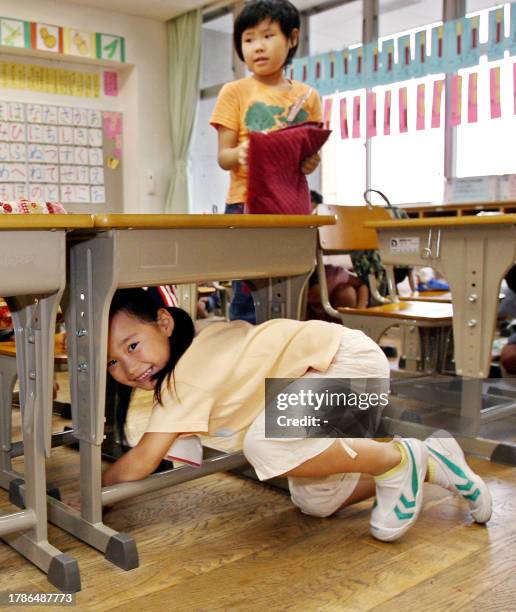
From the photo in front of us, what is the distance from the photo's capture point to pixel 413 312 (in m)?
2.38

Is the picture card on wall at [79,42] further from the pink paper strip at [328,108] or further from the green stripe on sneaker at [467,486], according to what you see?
the green stripe on sneaker at [467,486]

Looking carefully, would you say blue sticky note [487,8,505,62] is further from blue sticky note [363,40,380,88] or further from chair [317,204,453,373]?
chair [317,204,453,373]

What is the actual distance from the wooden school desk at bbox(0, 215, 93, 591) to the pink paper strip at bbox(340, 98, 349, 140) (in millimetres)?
4821

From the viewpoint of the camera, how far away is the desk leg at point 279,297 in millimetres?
1784

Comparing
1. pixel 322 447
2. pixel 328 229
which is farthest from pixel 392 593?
pixel 328 229

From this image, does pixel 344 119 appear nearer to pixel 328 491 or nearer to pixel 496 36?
pixel 496 36

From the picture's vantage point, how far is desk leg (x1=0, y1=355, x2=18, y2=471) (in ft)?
5.57

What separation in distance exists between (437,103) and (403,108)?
0.95 feet

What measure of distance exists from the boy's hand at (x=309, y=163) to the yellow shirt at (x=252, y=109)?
0.46 ft

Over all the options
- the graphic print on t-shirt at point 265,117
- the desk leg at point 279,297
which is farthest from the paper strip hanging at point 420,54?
the desk leg at point 279,297

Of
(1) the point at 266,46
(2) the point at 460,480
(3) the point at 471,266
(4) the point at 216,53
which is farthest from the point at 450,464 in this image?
(4) the point at 216,53

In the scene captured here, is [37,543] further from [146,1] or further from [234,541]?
[146,1]

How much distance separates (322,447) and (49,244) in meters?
0.59

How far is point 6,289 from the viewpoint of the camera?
1.12 meters
